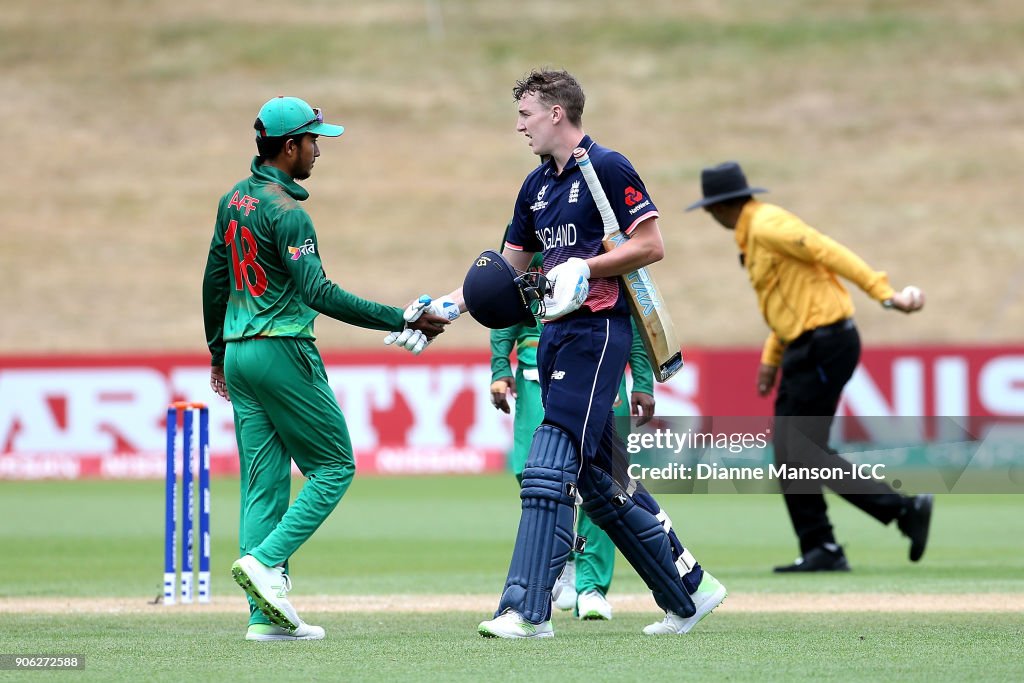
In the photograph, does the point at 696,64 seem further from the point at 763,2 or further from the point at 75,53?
the point at 75,53

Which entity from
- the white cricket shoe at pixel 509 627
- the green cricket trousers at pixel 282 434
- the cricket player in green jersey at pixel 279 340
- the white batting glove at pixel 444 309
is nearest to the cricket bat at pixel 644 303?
the white batting glove at pixel 444 309

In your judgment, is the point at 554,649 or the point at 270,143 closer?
the point at 554,649

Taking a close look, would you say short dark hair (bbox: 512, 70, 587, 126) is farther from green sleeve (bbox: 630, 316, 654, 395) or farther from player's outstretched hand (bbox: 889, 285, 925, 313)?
player's outstretched hand (bbox: 889, 285, 925, 313)

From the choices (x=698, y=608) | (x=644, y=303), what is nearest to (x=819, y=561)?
(x=698, y=608)

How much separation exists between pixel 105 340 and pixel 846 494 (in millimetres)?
23857

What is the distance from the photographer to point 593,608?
8.13 meters

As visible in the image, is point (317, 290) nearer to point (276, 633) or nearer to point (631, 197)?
point (631, 197)

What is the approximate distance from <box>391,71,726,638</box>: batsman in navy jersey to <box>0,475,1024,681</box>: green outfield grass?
28 centimetres

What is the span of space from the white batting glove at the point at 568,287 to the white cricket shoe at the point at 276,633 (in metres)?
1.76

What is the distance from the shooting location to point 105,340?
32125 mm

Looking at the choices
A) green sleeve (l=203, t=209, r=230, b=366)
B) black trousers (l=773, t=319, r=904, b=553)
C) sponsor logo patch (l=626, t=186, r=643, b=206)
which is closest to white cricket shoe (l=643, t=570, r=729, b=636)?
sponsor logo patch (l=626, t=186, r=643, b=206)

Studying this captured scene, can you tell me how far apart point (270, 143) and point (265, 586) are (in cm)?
193

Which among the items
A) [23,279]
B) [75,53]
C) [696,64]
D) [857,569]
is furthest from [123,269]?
[857,569]

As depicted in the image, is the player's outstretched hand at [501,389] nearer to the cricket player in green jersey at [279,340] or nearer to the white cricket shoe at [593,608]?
the white cricket shoe at [593,608]
